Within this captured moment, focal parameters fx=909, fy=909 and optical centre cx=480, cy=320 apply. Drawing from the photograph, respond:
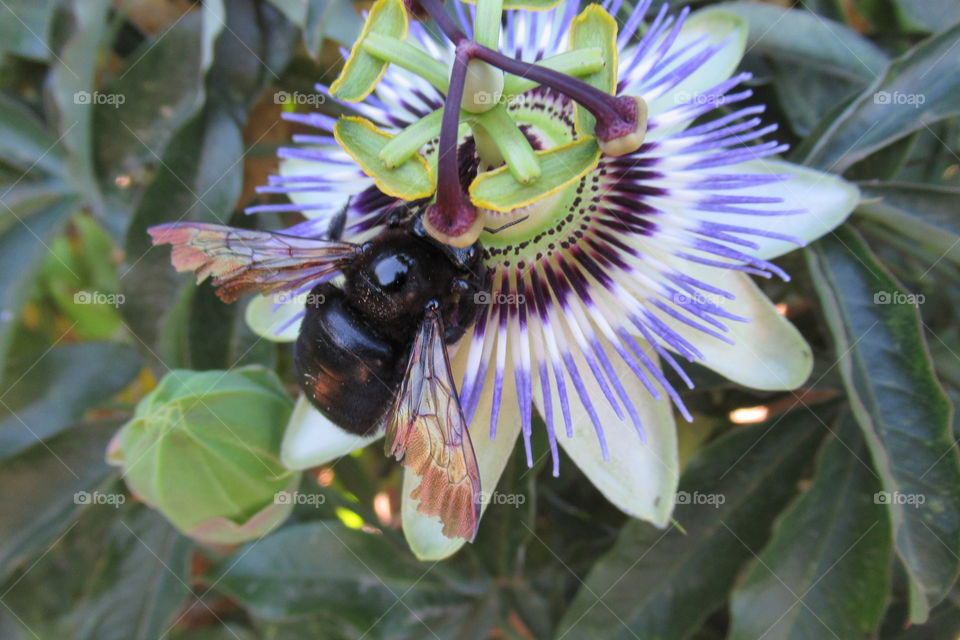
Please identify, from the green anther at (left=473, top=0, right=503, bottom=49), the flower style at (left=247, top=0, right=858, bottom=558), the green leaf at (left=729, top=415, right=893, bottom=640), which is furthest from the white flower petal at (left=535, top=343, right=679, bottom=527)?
the green anther at (left=473, top=0, right=503, bottom=49)

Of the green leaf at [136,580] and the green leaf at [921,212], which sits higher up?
the green leaf at [921,212]

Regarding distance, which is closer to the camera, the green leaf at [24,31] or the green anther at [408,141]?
the green anther at [408,141]

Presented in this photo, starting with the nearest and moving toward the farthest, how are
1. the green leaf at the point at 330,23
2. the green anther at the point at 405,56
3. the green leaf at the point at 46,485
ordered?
the green anther at the point at 405,56 < the green leaf at the point at 330,23 < the green leaf at the point at 46,485

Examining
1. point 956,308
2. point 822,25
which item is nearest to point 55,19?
point 822,25

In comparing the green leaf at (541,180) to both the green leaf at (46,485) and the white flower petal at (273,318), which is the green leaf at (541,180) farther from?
the green leaf at (46,485)

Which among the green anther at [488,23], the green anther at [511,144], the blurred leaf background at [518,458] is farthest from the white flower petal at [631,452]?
the green anther at [488,23]

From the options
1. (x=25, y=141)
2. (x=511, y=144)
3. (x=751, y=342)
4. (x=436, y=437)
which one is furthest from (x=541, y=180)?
(x=25, y=141)

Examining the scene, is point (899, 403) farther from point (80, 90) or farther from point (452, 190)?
point (80, 90)

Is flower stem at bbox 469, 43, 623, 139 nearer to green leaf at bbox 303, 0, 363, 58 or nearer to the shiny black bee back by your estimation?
the shiny black bee back
